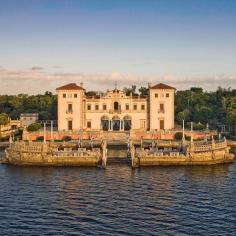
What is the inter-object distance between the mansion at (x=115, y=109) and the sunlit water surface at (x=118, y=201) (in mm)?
43317

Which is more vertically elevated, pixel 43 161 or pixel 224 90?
pixel 224 90

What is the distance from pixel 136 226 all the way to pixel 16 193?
17436 mm

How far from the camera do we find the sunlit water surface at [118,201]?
135 ft

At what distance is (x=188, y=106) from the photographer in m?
142

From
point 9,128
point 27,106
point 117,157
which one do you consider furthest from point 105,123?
point 27,106

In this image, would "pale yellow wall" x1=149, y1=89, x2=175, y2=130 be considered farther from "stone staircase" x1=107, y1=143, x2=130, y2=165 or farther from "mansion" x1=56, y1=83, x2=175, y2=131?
"stone staircase" x1=107, y1=143, x2=130, y2=165

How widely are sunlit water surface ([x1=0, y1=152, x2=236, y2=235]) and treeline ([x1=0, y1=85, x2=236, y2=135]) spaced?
51.6 metres

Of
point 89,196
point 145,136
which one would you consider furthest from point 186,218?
point 145,136

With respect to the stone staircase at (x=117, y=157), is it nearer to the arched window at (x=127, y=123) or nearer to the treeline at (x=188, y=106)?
the arched window at (x=127, y=123)

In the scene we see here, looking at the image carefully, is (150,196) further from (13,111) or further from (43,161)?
(13,111)

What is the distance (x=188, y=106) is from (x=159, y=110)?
32.1 meters

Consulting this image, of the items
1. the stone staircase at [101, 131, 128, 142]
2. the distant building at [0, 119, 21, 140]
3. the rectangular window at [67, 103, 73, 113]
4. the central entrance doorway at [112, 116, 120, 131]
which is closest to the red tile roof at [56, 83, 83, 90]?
the rectangular window at [67, 103, 73, 113]

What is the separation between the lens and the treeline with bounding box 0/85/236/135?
128 m

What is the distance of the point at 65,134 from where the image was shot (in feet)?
347
